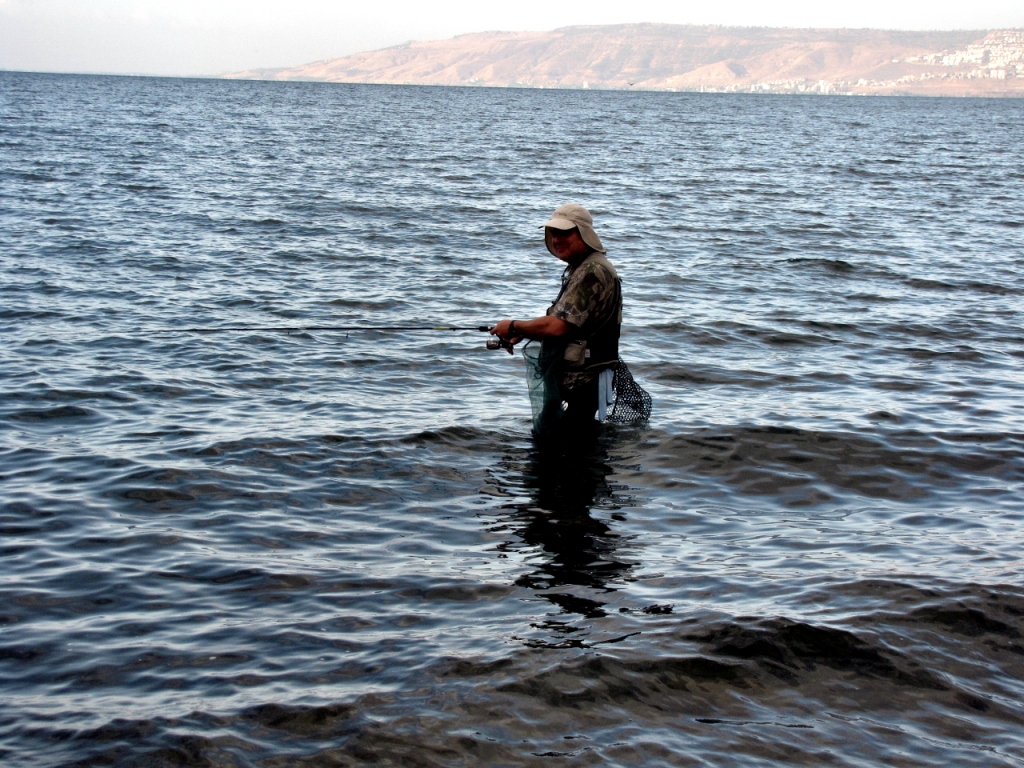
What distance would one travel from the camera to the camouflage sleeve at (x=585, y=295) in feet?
23.5

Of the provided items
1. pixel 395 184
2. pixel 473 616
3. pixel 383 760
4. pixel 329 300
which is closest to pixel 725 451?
pixel 473 616

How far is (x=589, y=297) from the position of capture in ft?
23.6

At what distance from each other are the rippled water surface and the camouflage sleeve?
1299 mm

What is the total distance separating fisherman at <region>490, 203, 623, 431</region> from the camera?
714 cm

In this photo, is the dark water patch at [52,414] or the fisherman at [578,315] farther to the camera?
the dark water patch at [52,414]

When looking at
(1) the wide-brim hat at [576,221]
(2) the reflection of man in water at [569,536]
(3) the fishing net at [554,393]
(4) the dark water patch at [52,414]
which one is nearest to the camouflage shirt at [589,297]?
(1) the wide-brim hat at [576,221]

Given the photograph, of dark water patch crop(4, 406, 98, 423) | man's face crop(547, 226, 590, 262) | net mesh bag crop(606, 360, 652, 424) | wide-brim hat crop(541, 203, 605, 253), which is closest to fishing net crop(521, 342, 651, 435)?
net mesh bag crop(606, 360, 652, 424)

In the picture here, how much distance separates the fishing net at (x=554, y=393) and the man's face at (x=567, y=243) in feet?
2.33

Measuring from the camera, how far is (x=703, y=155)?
142 feet

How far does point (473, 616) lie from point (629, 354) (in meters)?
6.75

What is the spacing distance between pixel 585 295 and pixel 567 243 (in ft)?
1.34

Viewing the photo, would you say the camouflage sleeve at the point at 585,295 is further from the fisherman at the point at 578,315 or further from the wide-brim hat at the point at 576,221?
the wide-brim hat at the point at 576,221

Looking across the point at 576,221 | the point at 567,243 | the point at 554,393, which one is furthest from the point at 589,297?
the point at 554,393

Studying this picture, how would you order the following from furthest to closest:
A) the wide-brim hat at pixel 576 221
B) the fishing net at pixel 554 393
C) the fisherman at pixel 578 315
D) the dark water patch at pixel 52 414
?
the dark water patch at pixel 52 414
the fishing net at pixel 554 393
the fisherman at pixel 578 315
the wide-brim hat at pixel 576 221
